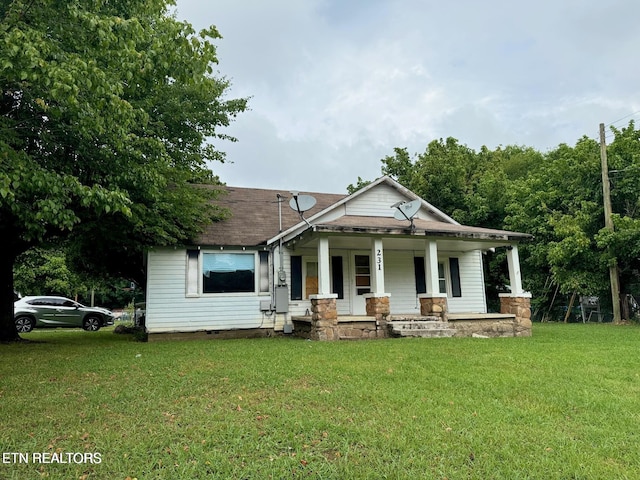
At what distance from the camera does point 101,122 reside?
5.34 meters

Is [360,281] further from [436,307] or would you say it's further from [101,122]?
[101,122]

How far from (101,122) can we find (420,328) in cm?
772

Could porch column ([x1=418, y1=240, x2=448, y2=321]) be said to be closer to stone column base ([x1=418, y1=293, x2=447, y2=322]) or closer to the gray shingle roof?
stone column base ([x1=418, y1=293, x2=447, y2=322])

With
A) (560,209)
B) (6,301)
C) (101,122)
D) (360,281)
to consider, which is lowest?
(6,301)

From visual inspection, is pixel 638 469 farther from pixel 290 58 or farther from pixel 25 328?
pixel 25 328

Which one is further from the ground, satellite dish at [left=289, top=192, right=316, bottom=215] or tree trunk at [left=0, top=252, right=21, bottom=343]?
satellite dish at [left=289, top=192, right=316, bottom=215]

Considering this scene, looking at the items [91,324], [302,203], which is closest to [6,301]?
[91,324]

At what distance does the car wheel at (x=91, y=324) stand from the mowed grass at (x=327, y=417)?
11.4 metres

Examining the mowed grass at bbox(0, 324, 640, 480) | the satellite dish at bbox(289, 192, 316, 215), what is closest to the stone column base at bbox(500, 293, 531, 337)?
the mowed grass at bbox(0, 324, 640, 480)

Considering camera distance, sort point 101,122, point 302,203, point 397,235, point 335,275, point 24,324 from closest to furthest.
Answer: point 101,122 < point 397,235 < point 302,203 < point 335,275 < point 24,324

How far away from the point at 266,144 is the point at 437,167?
9178 mm

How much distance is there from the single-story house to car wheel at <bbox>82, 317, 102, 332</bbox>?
320 inches

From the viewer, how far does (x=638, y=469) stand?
267 cm

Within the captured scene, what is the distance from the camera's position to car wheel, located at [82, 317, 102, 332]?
16.9 meters
